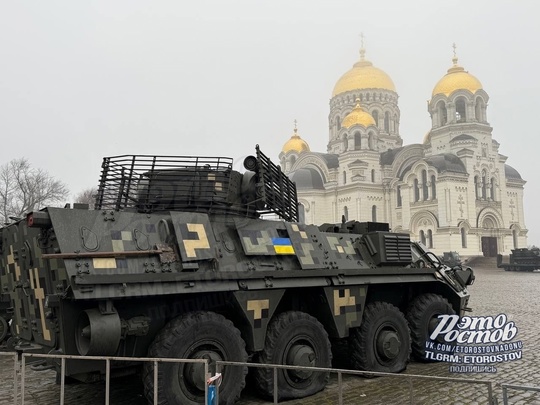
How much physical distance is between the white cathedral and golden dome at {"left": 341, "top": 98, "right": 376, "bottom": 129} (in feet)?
0.42

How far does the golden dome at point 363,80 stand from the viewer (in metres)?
71.2

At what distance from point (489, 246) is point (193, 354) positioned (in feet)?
189

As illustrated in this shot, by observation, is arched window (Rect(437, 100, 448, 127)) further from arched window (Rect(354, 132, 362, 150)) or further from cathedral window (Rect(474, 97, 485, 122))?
arched window (Rect(354, 132, 362, 150))

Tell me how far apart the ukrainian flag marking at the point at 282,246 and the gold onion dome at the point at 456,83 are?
58.2m

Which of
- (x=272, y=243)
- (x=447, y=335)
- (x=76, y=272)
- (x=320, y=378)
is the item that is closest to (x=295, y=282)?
(x=272, y=243)

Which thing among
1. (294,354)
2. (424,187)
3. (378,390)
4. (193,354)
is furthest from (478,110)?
(193,354)

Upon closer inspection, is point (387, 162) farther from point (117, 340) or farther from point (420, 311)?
point (117, 340)

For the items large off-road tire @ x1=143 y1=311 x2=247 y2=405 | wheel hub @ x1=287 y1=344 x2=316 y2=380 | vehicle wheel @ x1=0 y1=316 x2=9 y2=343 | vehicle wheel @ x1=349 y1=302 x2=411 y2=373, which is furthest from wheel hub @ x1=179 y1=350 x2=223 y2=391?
vehicle wheel @ x1=0 y1=316 x2=9 y2=343

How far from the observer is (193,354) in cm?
647

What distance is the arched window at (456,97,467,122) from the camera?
61.1 metres

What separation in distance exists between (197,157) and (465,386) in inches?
205

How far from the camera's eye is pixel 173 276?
635 cm

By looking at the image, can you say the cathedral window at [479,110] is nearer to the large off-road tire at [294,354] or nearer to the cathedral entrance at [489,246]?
the cathedral entrance at [489,246]

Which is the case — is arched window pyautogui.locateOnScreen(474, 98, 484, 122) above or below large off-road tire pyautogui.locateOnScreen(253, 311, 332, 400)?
above
